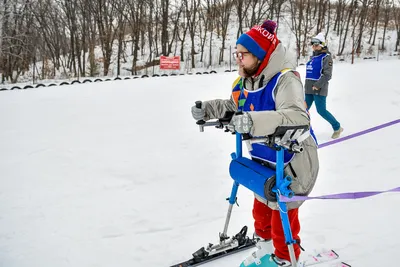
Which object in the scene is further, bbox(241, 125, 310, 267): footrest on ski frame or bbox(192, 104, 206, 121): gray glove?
bbox(192, 104, 206, 121): gray glove

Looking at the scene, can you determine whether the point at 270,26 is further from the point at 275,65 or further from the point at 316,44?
the point at 316,44

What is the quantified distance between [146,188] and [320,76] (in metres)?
3.65

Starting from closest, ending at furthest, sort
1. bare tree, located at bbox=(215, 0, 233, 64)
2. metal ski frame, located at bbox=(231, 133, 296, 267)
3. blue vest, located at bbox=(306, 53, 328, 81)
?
1. metal ski frame, located at bbox=(231, 133, 296, 267)
2. blue vest, located at bbox=(306, 53, 328, 81)
3. bare tree, located at bbox=(215, 0, 233, 64)

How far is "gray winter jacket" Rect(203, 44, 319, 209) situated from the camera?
A: 170cm

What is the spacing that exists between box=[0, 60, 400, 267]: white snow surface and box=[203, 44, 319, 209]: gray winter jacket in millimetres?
1134

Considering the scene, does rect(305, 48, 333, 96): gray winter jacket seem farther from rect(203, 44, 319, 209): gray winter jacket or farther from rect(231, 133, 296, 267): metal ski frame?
rect(231, 133, 296, 267): metal ski frame

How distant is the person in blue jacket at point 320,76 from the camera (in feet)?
18.5

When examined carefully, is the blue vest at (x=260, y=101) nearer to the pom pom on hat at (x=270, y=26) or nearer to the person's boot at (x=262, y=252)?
the pom pom on hat at (x=270, y=26)

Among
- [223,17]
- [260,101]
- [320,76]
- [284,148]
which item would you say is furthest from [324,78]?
[223,17]

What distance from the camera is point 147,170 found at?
4.49m

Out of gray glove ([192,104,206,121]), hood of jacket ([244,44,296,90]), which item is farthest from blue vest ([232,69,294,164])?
gray glove ([192,104,206,121])

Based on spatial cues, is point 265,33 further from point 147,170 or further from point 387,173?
point 387,173

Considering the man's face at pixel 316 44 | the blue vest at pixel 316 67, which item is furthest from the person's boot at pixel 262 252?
the man's face at pixel 316 44

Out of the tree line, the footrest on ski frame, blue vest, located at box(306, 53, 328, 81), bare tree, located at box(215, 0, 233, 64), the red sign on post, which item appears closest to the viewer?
the footrest on ski frame
